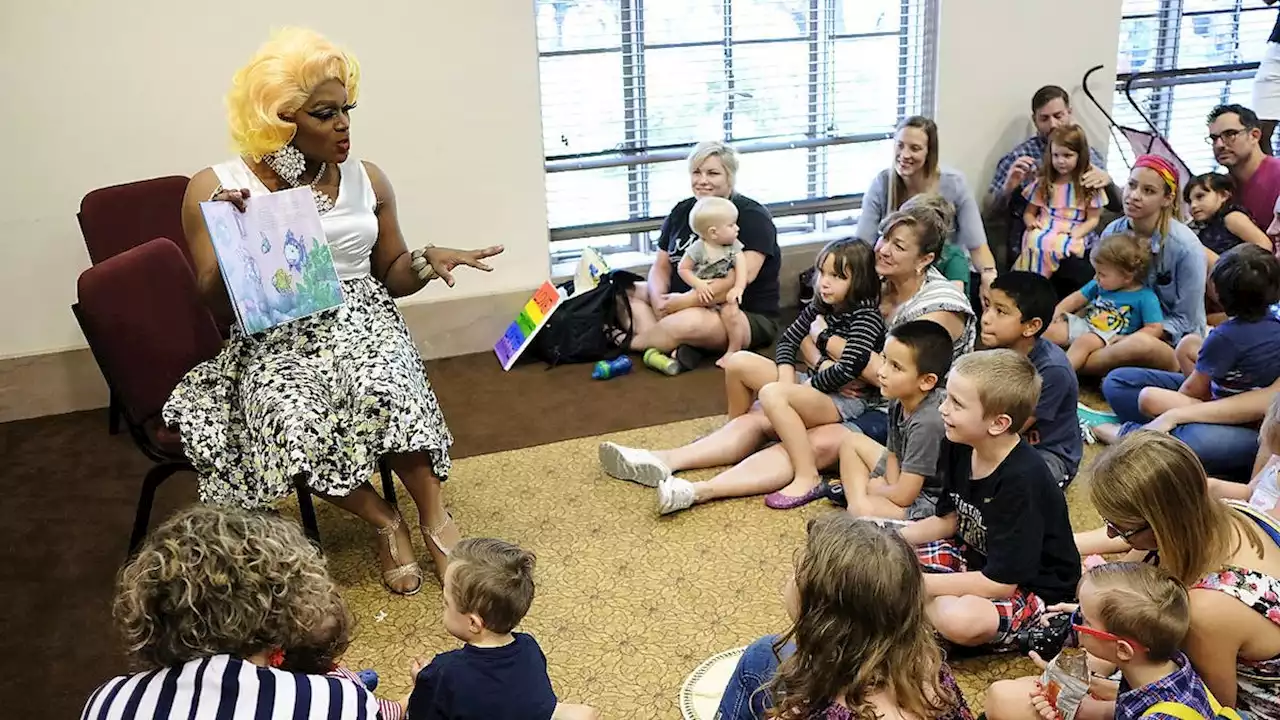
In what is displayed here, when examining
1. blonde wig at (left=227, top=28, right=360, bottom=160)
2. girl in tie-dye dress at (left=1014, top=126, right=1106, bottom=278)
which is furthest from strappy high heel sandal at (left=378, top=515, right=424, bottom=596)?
girl in tie-dye dress at (left=1014, top=126, right=1106, bottom=278)

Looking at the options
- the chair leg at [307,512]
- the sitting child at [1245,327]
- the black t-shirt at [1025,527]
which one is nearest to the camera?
the black t-shirt at [1025,527]

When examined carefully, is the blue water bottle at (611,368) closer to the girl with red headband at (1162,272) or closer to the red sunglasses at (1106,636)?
the girl with red headband at (1162,272)

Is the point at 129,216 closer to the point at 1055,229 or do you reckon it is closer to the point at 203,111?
the point at 203,111

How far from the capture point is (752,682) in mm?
1882

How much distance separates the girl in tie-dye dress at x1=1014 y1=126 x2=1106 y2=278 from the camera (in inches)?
183

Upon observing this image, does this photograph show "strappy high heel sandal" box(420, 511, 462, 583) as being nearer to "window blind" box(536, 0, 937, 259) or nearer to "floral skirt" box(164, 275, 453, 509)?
"floral skirt" box(164, 275, 453, 509)

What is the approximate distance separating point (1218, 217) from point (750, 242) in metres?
1.85

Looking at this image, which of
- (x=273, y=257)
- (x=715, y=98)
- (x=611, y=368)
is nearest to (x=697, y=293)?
(x=611, y=368)

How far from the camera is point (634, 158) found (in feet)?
16.1

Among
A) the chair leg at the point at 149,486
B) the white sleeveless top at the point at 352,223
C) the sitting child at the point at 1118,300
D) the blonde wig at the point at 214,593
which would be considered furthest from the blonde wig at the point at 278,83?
the sitting child at the point at 1118,300

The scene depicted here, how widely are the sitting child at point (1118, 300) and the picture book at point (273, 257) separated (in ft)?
8.50

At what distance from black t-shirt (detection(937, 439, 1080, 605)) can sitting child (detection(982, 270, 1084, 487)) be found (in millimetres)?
619

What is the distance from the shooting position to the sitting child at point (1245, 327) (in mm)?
3168

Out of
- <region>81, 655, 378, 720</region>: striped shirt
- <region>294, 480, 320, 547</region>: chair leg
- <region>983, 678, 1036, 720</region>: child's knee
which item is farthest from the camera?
<region>294, 480, 320, 547</region>: chair leg
